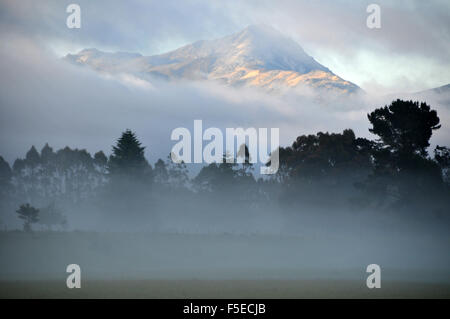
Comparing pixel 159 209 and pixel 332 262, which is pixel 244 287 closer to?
pixel 332 262

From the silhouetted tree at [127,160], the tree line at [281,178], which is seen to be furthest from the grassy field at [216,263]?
the silhouetted tree at [127,160]

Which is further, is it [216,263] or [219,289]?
[216,263]

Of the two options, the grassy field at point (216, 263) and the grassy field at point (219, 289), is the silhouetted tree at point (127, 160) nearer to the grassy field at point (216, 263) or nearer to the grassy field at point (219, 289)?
the grassy field at point (216, 263)

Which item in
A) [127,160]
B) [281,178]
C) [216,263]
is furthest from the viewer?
[281,178]

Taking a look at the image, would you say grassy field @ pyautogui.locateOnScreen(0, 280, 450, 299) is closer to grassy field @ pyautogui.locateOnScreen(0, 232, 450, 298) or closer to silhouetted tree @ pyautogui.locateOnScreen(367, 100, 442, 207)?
grassy field @ pyautogui.locateOnScreen(0, 232, 450, 298)

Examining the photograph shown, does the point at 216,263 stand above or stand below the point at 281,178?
below

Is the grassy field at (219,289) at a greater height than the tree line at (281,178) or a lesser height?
lesser

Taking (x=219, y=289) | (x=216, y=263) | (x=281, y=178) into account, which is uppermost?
(x=281, y=178)

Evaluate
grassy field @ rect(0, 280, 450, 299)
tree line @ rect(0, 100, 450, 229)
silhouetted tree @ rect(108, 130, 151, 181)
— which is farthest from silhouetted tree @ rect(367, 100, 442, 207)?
silhouetted tree @ rect(108, 130, 151, 181)

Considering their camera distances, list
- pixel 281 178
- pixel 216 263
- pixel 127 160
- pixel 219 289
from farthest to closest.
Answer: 1. pixel 281 178
2. pixel 127 160
3. pixel 216 263
4. pixel 219 289

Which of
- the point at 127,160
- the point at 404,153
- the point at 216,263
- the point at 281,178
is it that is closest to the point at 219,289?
the point at 216,263

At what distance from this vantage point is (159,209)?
77125 millimetres

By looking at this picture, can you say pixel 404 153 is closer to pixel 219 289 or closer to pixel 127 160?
pixel 219 289
